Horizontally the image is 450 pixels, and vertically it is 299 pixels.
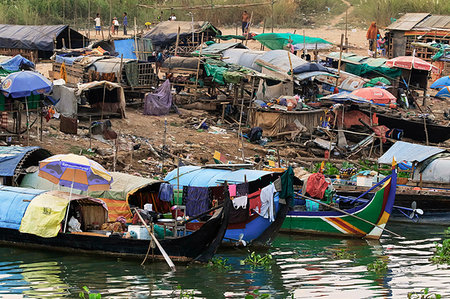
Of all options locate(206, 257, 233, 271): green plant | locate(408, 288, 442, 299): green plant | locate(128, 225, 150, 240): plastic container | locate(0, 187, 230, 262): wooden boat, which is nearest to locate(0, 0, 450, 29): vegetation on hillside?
locate(0, 187, 230, 262): wooden boat

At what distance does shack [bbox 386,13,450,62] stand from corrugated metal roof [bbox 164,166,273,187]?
1829 centimetres

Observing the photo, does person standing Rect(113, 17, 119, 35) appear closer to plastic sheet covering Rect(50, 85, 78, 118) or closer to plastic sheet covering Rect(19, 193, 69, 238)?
plastic sheet covering Rect(50, 85, 78, 118)

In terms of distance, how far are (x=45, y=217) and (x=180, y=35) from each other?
1995cm

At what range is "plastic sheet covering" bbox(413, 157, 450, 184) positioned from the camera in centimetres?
1816

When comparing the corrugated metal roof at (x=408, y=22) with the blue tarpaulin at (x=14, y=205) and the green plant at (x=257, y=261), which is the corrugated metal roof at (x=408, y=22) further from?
the blue tarpaulin at (x=14, y=205)

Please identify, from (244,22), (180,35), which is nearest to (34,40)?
(180,35)

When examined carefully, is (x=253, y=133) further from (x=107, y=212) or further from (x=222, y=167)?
(x=107, y=212)

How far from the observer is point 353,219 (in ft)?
55.0

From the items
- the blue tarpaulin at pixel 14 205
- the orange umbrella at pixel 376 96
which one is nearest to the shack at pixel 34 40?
the orange umbrella at pixel 376 96

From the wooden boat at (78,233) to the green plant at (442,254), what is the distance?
3.89 meters

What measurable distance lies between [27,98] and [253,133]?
6563mm

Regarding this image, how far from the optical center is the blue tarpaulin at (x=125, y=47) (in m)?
33.2

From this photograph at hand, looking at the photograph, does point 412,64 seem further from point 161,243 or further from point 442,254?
point 161,243

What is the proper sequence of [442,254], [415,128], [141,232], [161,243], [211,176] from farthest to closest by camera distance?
1. [415,128]
2. [211,176]
3. [442,254]
4. [141,232]
5. [161,243]
